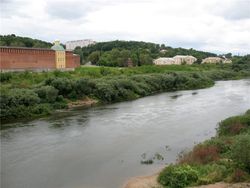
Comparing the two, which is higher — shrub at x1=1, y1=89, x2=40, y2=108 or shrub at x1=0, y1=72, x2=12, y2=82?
shrub at x1=0, y1=72, x2=12, y2=82

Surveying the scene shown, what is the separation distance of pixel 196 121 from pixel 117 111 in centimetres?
502

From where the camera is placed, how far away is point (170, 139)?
45.0 feet

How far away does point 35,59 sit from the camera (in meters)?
30.0

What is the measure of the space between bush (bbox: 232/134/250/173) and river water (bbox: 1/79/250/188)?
2.42 metres

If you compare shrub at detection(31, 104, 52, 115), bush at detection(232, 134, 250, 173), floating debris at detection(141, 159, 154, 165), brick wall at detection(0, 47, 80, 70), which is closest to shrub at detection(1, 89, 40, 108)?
shrub at detection(31, 104, 52, 115)

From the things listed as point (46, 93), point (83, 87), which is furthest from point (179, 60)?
point (46, 93)

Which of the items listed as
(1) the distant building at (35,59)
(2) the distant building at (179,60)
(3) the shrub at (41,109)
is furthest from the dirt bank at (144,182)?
(2) the distant building at (179,60)

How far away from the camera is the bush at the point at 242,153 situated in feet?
27.3

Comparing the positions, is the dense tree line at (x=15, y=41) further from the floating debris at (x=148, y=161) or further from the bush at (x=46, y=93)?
the floating debris at (x=148, y=161)

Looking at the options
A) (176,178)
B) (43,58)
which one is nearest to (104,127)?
(176,178)

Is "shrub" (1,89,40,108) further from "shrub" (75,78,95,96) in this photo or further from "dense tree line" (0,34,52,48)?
"dense tree line" (0,34,52,48)

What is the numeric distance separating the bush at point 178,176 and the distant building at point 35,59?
66.6 feet

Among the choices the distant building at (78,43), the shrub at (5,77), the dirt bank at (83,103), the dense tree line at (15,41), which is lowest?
the dirt bank at (83,103)

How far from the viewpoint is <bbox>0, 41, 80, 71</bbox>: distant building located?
26.9 meters
